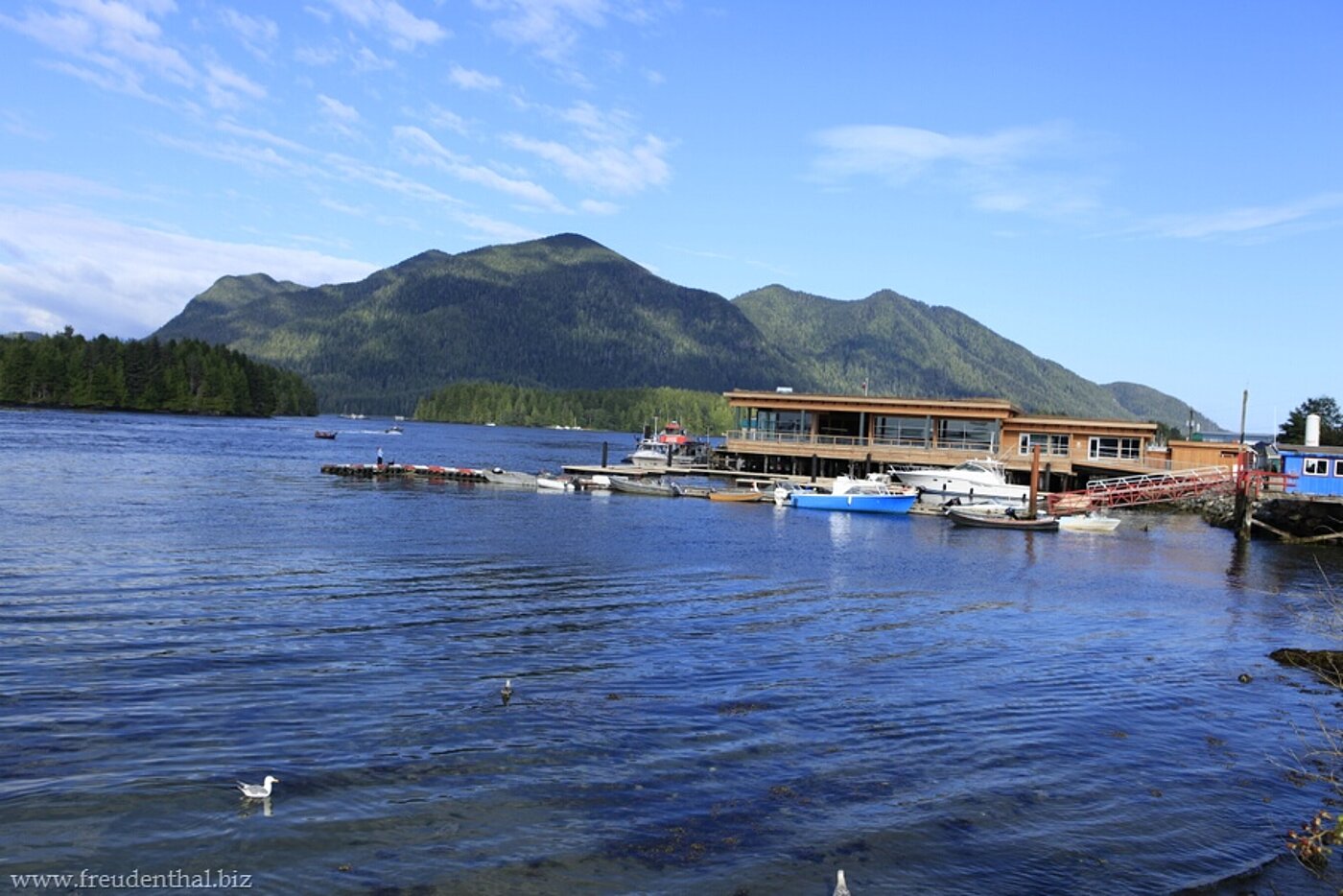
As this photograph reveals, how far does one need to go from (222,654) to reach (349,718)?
532 cm

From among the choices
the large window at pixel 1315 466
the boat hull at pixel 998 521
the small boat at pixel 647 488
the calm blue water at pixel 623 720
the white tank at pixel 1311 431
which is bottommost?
the calm blue water at pixel 623 720

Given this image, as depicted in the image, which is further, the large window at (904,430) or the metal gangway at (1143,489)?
the large window at (904,430)

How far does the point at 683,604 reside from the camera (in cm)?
2978

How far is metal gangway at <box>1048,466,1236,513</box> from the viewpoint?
2638 inches

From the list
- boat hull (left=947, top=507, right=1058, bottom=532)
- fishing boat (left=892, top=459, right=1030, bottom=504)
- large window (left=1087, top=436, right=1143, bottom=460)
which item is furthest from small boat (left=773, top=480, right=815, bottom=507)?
large window (left=1087, top=436, right=1143, bottom=460)

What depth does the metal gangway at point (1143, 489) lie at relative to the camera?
220 ft

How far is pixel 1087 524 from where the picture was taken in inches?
2392

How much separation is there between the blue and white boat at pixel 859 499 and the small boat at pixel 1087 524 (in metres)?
9.98

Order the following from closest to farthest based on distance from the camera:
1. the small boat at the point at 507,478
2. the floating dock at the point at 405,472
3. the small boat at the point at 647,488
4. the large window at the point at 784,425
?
the small boat at the point at 647,488 → the small boat at the point at 507,478 → the floating dock at the point at 405,472 → the large window at the point at 784,425

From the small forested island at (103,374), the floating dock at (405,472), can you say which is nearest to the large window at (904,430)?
the floating dock at (405,472)

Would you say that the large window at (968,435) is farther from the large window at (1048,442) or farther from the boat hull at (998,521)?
the boat hull at (998,521)

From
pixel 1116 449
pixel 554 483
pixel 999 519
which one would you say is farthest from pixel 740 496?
pixel 1116 449

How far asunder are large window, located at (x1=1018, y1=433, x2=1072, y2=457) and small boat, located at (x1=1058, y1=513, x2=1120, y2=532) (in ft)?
65.2

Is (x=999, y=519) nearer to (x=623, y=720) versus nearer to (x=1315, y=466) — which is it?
(x=1315, y=466)
